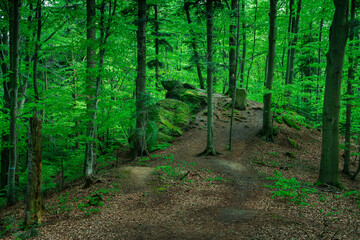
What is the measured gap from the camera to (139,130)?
11258mm

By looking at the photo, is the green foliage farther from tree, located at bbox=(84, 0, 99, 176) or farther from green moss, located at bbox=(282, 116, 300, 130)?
green moss, located at bbox=(282, 116, 300, 130)

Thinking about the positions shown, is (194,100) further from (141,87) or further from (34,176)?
(34,176)

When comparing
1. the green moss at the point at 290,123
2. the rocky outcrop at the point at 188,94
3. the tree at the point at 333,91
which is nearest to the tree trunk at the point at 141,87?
the rocky outcrop at the point at 188,94

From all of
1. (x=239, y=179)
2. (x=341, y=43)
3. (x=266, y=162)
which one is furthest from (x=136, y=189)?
(x=341, y=43)

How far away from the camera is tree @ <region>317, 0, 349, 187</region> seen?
7.04 m

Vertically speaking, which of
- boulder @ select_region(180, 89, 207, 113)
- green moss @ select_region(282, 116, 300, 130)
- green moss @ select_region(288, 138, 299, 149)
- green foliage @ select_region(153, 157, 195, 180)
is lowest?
green foliage @ select_region(153, 157, 195, 180)

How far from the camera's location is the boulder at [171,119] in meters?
14.3

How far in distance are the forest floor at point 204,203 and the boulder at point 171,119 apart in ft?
6.36

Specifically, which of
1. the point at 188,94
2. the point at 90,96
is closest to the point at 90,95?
the point at 90,96

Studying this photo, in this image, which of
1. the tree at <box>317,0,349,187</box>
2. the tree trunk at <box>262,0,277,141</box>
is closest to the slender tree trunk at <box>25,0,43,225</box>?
the tree at <box>317,0,349,187</box>

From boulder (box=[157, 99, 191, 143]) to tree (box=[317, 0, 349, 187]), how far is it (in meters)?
8.71

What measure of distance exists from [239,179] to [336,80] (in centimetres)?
503

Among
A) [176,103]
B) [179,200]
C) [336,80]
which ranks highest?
[336,80]

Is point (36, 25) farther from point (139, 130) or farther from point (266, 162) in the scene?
point (266, 162)
